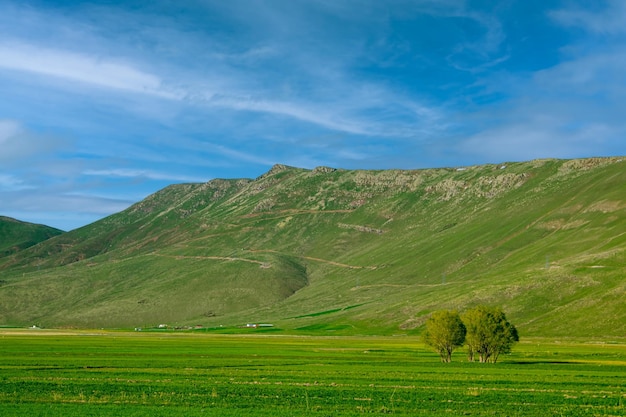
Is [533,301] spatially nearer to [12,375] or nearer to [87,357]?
[87,357]

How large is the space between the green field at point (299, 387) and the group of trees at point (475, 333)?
6.71 meters

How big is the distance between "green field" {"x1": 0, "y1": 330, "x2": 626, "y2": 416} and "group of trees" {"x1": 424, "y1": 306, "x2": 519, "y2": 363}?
264 inches

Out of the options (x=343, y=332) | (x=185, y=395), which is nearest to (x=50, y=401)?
(x=185, y=395)

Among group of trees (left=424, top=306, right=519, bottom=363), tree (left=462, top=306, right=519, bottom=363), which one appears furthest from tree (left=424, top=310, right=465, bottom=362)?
tree (left=462, top=306, right=519, bottom=363)

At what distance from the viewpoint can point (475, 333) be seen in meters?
95.7

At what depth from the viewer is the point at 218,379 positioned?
61.9 meters

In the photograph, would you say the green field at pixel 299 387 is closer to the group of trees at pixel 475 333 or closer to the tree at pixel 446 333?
the group of trees at pixel 475 333

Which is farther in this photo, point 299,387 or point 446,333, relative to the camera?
point 446,333

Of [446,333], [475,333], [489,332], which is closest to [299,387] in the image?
[446,333]

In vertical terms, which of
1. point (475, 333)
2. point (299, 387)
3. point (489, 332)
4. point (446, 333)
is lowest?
point (299, 387)

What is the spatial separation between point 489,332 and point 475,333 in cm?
209

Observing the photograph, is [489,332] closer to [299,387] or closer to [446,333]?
[446,333]

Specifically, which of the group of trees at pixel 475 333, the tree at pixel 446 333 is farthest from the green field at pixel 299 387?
the tree at pixel 446 333

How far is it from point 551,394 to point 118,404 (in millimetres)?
34371
